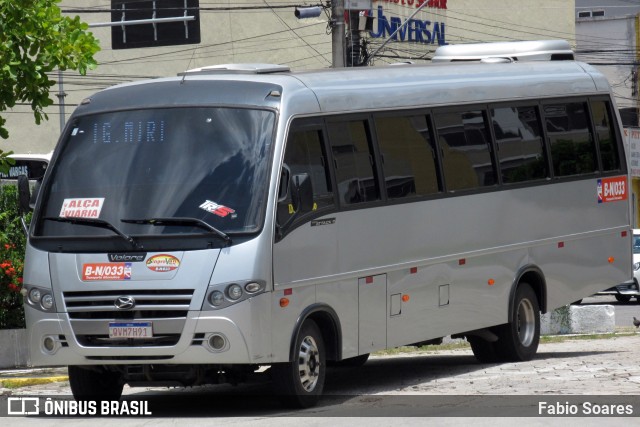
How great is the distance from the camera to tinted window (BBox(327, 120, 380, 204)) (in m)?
12.0

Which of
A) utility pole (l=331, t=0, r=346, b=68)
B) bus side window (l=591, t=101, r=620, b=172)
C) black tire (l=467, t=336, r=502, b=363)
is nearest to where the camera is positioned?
black tire (l=467, t=336, r=502, b=363)

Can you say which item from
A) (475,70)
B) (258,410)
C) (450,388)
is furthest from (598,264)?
(258,410)

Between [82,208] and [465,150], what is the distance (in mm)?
4680

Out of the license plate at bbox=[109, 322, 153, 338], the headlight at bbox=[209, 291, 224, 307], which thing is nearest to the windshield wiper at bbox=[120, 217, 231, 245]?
the headlight at bbox=[209, 291, 224, 307]

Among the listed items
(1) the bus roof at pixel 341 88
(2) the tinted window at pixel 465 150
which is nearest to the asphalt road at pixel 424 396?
(2) the tinted window at pixel 465 150

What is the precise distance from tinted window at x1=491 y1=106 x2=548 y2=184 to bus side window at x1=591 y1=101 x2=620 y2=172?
4.35ft

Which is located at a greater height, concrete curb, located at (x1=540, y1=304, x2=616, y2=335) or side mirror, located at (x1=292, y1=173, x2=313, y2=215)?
side mirror, located at (x1=292, y1=173, x2=313, y2=215)

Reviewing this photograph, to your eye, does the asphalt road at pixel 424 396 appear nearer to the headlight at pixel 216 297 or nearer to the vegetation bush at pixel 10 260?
the headlight at pixel 216 297

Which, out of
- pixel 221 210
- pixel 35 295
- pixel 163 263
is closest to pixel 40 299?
pixel 35 295

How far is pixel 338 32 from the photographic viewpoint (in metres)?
26.4

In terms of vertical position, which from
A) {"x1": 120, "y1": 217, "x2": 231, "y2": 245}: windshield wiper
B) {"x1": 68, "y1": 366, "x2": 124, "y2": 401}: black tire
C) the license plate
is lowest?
{"x1": 68, "y1": 366, "x2": 124, "y2": 401}: black tire

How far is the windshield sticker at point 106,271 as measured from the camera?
35.5ft

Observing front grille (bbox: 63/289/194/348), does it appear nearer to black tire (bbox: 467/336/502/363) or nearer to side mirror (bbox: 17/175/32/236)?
side mirror (bbox: 17/175/32/236)

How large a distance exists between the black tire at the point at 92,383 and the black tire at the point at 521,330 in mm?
5044
